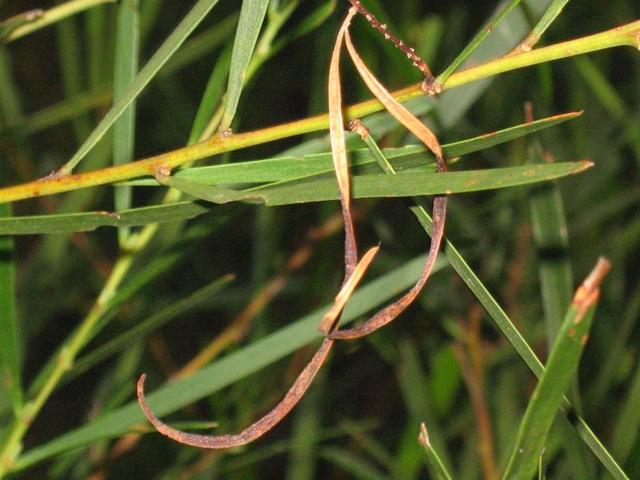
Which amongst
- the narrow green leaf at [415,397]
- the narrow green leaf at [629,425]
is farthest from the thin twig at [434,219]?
the narrow green leaf at [415,397]

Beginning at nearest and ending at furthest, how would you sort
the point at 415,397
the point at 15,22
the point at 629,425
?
the point at 15,22, the point at 629,425, the point at 415,397

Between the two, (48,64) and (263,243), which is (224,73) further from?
(48,64)

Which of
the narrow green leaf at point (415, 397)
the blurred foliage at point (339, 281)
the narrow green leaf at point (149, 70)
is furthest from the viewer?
the narrow green leaf at point (415, 397)

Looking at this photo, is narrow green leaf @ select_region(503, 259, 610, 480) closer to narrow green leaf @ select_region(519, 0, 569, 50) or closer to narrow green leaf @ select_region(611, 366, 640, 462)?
narrow green leaf @ select_region(519, 0, 569, 50)

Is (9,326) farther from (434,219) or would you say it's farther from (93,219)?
(434,219)

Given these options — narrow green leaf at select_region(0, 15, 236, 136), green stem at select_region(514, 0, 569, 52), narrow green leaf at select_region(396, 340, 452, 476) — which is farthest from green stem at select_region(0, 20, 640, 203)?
narrow green leaf at select_region(396, 340, 452, 476)

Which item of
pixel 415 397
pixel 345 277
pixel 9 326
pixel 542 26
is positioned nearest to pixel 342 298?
pixel 345 277

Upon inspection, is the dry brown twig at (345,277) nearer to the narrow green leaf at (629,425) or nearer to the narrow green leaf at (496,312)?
the narrow green leaf at (496,312)
